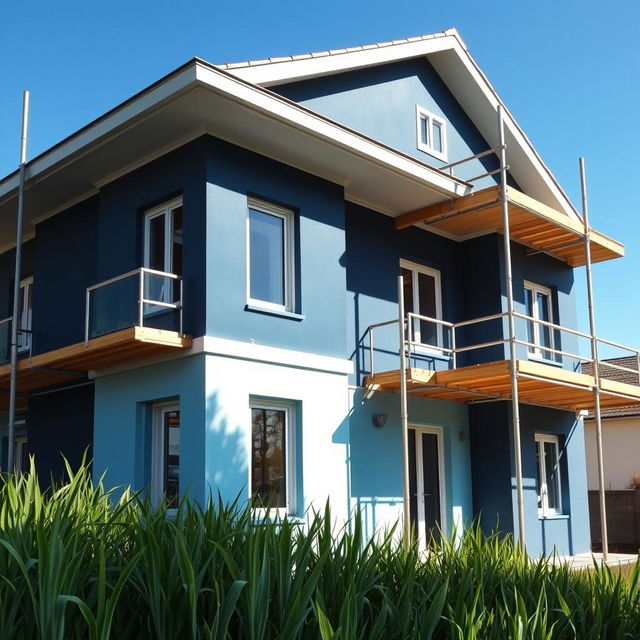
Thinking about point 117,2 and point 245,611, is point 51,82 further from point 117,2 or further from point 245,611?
point 245,611

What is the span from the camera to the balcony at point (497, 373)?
509 inches

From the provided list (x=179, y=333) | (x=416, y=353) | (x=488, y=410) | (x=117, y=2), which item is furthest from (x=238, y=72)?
(x=488, y=410)

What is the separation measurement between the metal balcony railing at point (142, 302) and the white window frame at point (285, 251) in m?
1.07

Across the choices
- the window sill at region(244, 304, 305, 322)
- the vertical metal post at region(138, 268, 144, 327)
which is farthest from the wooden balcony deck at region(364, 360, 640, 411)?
the vertical metal post at region(138, 268, 144, 327)

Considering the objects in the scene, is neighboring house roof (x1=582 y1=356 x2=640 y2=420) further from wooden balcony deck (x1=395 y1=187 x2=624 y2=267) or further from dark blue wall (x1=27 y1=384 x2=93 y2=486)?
dark blue wall (x1=27 y1=384 x2=93 y2=486)

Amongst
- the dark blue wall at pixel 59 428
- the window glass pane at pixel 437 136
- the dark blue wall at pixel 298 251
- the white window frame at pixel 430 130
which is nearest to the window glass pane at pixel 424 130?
the white window frame at pixel 430 130

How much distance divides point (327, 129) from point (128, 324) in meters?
3.82

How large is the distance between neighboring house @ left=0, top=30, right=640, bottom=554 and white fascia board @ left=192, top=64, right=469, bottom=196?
0.12 feet

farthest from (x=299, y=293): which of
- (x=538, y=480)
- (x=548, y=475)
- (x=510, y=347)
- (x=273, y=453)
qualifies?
(x=548, y=475)

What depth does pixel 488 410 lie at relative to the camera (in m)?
15.4

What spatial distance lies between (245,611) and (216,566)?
0.44 metres

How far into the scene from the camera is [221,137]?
466 inches

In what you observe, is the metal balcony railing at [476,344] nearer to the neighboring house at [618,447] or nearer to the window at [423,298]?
the window at [423,298]

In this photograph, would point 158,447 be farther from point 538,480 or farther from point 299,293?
point 538,480
